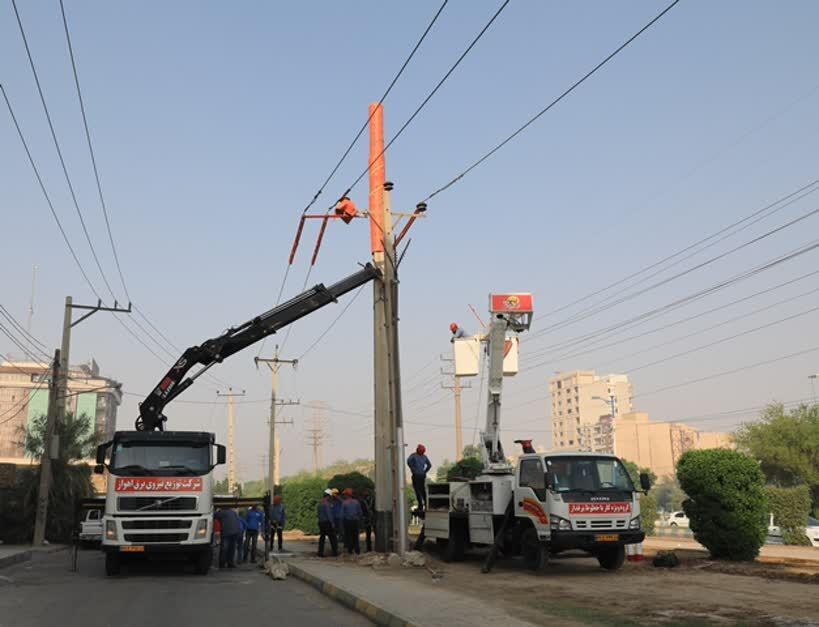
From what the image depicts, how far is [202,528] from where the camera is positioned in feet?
56.7

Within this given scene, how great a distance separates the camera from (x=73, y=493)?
3331 cm

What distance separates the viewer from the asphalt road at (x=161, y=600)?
1042 centimetres

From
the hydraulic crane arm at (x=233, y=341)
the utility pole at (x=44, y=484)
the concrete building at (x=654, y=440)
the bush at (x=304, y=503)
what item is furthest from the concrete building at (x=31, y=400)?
the hydraulic crane arm at (x=233, y=341)

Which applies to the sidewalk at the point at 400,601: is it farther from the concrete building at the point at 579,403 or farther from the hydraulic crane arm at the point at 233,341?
the concrete building at the point at 579,403

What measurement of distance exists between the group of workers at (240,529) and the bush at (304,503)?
57.5 ft

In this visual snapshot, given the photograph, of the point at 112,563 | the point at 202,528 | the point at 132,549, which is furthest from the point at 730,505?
the point at 112,563

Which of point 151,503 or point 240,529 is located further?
point 240,529

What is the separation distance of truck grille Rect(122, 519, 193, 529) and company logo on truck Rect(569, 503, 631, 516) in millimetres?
8288

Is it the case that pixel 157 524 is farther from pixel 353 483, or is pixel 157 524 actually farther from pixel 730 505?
pixel 730 505

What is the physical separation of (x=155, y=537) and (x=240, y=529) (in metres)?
3.65

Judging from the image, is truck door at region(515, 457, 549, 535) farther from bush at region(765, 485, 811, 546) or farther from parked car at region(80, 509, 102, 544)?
parked car at region(80, 509, 102, 544)

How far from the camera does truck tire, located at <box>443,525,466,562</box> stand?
61.4 feet

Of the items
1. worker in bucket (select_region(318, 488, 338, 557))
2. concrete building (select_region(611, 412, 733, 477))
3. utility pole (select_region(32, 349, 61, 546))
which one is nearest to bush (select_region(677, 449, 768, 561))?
worker in bucket (select_region(318, 488, 338, 557))

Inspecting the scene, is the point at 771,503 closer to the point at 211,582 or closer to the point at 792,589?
the point at 792,589
